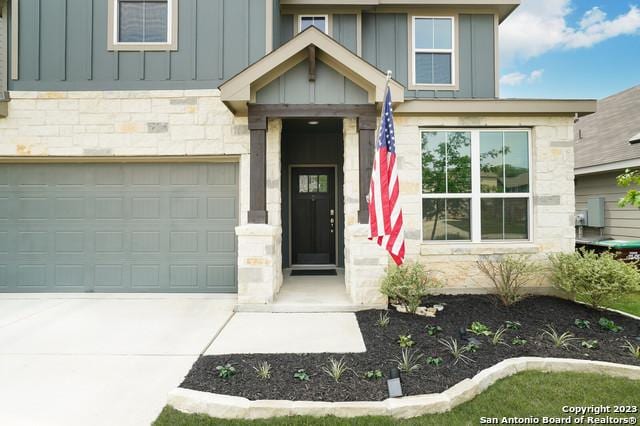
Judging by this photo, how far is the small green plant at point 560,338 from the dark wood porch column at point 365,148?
2.72 meters

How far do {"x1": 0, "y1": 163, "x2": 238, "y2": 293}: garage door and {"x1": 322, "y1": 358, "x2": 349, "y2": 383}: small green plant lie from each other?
326 centimetres

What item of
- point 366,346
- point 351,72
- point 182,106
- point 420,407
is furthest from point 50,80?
point 420,407

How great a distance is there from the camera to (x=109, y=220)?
6066mm

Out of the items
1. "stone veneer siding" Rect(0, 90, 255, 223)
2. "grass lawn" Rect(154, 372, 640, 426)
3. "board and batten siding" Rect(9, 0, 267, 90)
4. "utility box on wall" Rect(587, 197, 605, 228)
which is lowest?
"grass lawn" Rect(154, 372, 640, 426)

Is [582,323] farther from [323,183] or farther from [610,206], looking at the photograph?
[610,206]

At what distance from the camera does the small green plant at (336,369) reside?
3.05m

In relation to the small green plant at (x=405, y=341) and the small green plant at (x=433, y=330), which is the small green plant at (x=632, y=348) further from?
the small green plant at (x=405, y=341)

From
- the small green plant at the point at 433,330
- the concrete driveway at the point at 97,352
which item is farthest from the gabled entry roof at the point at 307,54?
the concrete driveway at the point at 97,352

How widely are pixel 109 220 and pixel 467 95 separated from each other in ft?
24.4

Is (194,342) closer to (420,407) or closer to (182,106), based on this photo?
(420,407)

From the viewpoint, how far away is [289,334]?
13.8 feet

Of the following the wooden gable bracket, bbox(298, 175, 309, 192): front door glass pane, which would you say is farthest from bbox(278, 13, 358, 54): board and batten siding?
bbox(298, 175, 309, 192): front door glass pane

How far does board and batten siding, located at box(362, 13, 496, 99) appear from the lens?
23.2 feet

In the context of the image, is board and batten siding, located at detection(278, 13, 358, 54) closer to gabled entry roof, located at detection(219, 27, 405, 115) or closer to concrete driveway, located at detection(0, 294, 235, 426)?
gabled entry roof, located at detection(219, 27, 405, 115)
